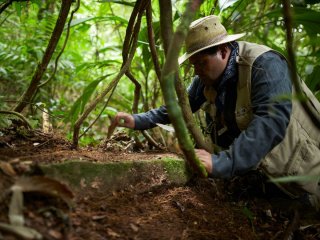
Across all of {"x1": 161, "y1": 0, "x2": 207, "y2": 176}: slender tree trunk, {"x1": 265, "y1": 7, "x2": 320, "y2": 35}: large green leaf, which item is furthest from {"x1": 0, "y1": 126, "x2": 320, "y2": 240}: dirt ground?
{"x1": 265, "y1": 7, "x2": 320, "y2": 35}: large green leaf

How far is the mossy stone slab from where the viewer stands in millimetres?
1560

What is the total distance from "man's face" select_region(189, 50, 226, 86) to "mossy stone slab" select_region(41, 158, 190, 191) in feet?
2.13

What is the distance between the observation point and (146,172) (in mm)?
1979

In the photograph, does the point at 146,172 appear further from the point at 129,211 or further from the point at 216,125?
the point at 216,125

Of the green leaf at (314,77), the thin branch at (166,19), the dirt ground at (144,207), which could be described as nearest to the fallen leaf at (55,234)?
the dirt ground at (144,207)

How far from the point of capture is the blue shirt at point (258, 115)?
1925mm

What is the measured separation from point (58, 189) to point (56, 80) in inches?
133

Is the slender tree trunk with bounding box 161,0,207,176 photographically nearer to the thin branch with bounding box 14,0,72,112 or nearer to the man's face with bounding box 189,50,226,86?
the man's face with bounding box 189,50,226,86

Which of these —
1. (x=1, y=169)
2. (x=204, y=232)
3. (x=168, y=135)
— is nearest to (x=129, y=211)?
(x=204, y=232)

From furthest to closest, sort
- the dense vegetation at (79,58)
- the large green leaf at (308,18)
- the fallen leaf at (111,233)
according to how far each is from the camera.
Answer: the dense vegetation at (79,58), the large green leaf at (308,18), the fallen leaf at (111,233)

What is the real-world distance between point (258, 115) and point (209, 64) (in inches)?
21.3

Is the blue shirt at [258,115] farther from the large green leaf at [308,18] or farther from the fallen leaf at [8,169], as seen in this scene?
the fallen leaf at [8,169]

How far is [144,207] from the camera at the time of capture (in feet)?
5.76

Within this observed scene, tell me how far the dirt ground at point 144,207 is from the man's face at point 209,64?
0.75 meters
